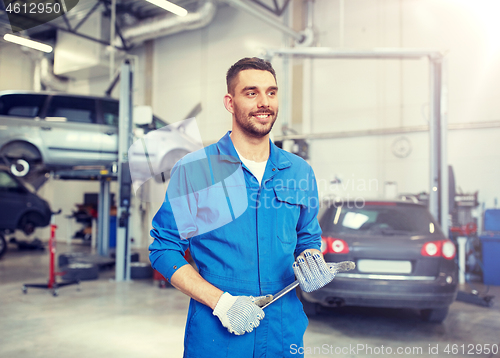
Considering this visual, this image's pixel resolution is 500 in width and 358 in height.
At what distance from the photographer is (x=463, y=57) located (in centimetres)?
706

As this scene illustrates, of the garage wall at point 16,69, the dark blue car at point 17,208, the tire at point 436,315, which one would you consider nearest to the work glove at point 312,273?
the tire at point 436,315

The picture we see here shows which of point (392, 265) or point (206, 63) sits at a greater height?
point (206, 63)

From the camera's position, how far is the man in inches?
45.6

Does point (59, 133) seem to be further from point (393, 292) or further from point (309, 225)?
point (309, 225)

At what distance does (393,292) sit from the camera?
3.08m

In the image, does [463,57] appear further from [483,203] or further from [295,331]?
[295,331]

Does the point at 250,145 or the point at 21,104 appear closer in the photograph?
the point at 250,145

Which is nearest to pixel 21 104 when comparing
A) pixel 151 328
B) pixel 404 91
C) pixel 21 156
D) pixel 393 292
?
pixel 21 156

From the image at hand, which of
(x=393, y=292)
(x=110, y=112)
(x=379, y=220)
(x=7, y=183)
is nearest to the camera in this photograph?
(x=393, y=292)

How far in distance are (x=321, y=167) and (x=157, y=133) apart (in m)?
3.68

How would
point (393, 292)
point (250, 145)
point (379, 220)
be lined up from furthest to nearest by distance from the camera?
point (379, 220), point (393, 292), point (250, 145)

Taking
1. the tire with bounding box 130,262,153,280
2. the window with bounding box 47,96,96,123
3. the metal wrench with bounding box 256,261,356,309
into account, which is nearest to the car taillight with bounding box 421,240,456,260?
the metal wrench with bounding box 256,261,356,309

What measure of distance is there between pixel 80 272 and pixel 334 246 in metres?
4.01

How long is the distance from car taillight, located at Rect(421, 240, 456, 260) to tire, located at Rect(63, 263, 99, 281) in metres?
4.55
